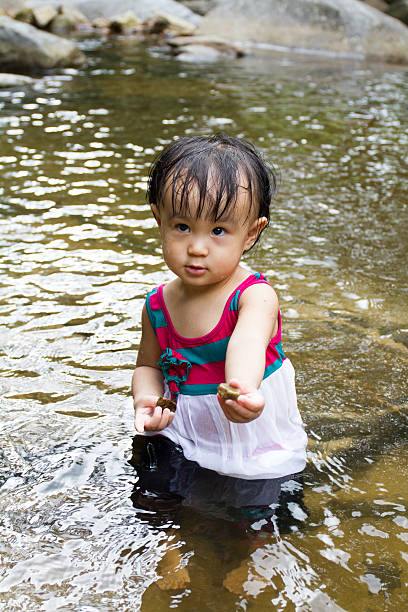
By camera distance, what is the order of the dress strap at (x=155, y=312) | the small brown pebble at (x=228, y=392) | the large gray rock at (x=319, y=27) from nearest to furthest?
the small brown pebble at (x=228, y=392), the dress strap at (x=155, y=312), the large gray rock at (x=319, y=27)

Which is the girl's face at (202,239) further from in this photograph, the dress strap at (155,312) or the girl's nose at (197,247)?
the dress strap at (155,312)

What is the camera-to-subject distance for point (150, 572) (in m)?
1.98

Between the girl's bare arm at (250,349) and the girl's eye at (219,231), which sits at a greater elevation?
the girl's eye at (219,231)

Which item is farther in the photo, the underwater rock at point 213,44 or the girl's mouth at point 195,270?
the underwater rock at point 213,44

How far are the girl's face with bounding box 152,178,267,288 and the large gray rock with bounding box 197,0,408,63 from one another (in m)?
12.3

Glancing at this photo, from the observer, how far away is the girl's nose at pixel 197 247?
78.7 inches

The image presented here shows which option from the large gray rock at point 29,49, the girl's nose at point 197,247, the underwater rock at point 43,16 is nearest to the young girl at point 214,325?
the girl's nose at point 197,247

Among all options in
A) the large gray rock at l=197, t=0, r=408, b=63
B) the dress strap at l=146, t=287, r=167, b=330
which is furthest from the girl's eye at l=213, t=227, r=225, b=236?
the large gray rock at l=197, t=0, r=408, b=63

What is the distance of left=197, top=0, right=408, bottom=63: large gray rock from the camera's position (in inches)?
534

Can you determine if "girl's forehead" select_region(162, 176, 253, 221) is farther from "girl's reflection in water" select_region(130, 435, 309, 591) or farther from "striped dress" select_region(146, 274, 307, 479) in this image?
"girl's reflection in water" select_region(130, 435, 309, 591)

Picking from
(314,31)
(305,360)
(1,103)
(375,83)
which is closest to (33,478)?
(305,360)

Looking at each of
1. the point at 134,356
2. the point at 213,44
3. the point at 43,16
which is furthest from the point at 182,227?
the point at 43,16

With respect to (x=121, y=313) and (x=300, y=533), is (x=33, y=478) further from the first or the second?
(x=121, y=313)

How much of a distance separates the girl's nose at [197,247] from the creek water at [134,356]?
0.78 m
